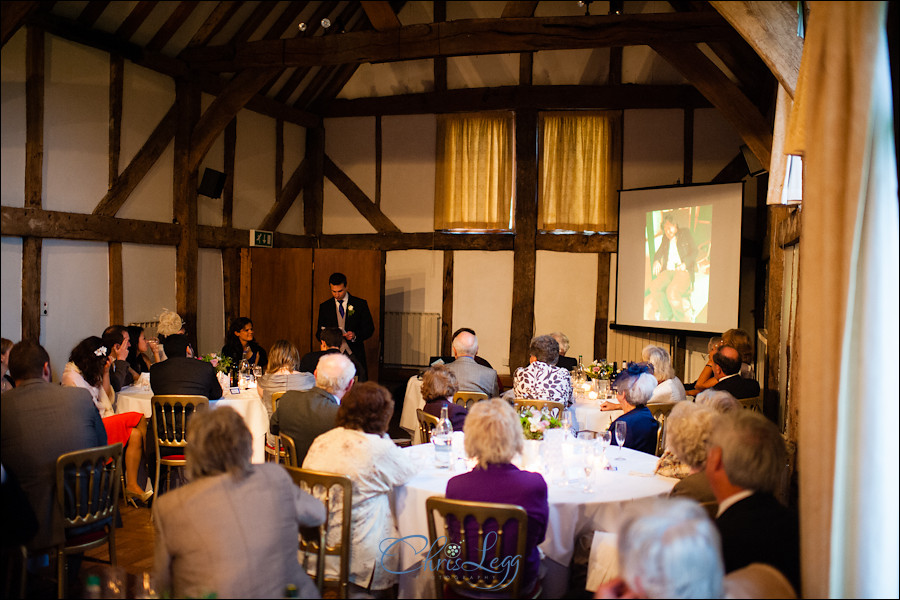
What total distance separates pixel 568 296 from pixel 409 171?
3.08 metres

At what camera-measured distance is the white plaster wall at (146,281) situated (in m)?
8.06

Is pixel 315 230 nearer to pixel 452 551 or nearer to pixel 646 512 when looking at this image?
pixel 452 551

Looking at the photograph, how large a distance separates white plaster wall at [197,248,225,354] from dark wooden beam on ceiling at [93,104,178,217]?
1.47 m

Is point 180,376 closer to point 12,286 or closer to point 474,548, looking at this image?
point 12,286

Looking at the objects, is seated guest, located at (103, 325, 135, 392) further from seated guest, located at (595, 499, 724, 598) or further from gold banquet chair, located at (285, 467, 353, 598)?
seated guest, located at (595, 499, 724, 598)

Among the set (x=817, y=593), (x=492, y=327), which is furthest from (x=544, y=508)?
(x=492, y=327)

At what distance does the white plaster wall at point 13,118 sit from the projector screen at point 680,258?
7.01 m

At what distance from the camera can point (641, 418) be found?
4.46 metres

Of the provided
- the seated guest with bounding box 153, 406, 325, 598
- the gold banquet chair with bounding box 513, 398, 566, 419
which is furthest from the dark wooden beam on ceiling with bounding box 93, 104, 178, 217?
the seated guest with bounding box 153, 406, 325, 598

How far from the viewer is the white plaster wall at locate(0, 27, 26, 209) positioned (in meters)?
6.41

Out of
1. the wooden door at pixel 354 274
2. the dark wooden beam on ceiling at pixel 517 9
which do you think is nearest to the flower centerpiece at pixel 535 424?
the dark wooden beam on ceiling at pixel 517 9

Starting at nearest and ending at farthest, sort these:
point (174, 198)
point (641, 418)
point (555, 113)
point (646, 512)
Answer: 1. point (646, 512)
2. point (641, 418)
3. point (174, 198)
4. point (555, 113)

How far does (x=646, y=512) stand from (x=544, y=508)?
3.50 ft

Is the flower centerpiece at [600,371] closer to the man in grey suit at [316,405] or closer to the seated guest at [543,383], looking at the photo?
the seated guest at [543,383]
